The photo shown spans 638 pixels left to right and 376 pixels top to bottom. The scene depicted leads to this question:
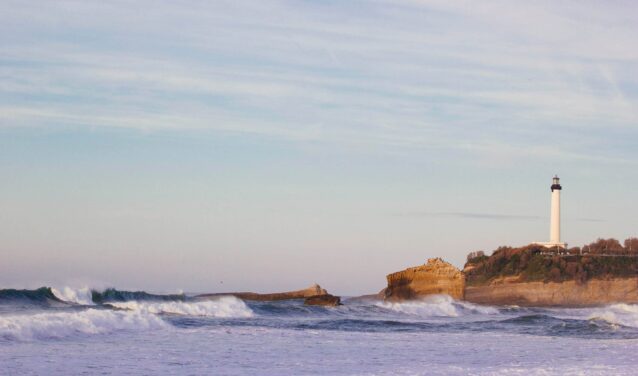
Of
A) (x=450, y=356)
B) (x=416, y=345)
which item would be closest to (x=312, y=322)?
(x=416, y=345)

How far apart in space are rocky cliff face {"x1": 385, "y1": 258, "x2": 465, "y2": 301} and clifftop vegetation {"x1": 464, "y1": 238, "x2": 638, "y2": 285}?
18.4 m

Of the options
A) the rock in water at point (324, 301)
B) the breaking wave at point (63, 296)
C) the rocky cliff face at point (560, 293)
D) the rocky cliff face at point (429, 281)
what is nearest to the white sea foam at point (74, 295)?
the breaking wave at point (63, 296)

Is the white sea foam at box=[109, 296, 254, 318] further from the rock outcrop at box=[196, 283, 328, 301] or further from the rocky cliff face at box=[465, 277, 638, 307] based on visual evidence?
the rocky cliff face at box=[465, 277, 638, 307]

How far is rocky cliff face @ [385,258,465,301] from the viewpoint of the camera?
56531mm

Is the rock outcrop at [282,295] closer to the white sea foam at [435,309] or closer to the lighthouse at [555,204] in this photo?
the white sea foam at [435,309]

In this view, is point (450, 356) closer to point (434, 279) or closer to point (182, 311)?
point (182, 311)

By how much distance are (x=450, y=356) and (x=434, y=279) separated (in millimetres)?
37549

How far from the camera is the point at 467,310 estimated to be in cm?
5016

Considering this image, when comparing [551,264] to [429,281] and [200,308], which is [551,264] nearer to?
[429,281]

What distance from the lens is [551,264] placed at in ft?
248

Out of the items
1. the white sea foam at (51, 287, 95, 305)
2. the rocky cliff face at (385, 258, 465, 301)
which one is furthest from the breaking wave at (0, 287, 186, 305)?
the rocky cliff face at (385, 258, 465, 301)

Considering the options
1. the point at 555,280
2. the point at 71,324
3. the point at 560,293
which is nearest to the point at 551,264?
the point at 555,280

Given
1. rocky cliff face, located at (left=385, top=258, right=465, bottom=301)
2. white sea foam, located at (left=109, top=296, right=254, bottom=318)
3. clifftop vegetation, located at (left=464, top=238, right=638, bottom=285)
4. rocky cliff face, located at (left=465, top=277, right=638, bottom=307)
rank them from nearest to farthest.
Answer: white sea foam, located at (left=109, top=296, right=254, bottom=318) → rocky cliff face, located at (left=385, top=258, right=465, bottom=301) → rocky cliff face, located at (left=465, top=277, right=638, bottom=307) → clifftop vegetation, located at (left=464, top=238, right=638, bottom=285)

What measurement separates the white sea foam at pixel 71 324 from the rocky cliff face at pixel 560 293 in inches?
1964
